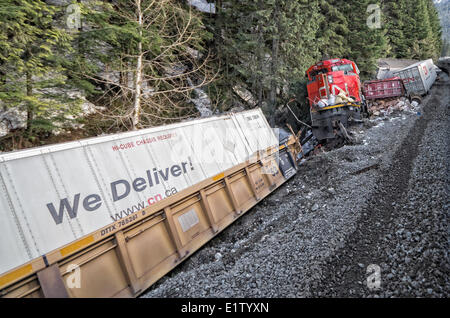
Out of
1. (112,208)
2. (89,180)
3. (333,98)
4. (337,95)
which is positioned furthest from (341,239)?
(337,95)

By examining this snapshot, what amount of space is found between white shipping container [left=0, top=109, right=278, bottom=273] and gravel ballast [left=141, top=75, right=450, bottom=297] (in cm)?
178

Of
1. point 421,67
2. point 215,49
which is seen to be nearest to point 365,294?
point 215,49

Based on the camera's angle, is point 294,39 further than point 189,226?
Yes

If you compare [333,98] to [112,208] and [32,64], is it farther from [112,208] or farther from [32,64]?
[32,64]

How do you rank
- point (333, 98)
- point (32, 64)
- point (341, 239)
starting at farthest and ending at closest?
point (333, 98) < point (32, 64) < point (341, 239)

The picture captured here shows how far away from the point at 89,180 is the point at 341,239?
5061 millimetres

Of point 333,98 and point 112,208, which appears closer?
point 112,208

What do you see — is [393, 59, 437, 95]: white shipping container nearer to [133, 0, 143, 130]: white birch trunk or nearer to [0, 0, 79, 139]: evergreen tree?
[133, 0, 143, 130]: white birch trunk

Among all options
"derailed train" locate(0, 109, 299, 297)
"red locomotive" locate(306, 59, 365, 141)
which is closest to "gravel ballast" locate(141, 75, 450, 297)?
"derailed train" locate(0, 109, 299, 297)

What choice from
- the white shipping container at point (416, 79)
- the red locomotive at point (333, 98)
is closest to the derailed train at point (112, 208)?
the red locomotive at point (333, 98)

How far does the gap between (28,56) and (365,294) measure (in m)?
10.0

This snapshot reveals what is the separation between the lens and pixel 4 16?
5754mm

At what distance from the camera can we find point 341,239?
15.6 ft
